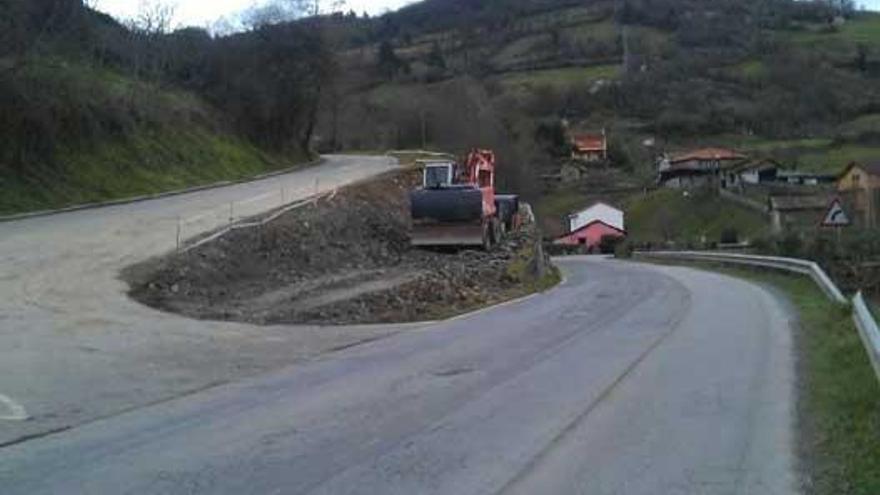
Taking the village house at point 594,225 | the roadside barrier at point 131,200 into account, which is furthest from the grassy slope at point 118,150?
the village house at point 594,225

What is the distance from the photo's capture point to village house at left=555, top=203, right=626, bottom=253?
10041 cm

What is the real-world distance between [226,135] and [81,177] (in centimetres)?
2005

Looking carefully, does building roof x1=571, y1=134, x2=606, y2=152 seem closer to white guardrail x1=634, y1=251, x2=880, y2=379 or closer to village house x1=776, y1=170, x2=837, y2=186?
village house x1=776, y1=170, x2=837, y2=186

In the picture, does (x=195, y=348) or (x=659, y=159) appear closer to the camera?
(x=195, y=348)

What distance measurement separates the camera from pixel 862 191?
69938mm

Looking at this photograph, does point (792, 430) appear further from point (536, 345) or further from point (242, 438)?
point (536, 345)

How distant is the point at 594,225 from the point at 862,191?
36578 mm

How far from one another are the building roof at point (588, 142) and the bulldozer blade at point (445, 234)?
9329cm

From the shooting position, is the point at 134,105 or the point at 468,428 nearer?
the point at 468,428

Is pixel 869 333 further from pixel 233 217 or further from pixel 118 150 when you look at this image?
pixel 118 150

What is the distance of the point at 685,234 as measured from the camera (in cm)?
9088

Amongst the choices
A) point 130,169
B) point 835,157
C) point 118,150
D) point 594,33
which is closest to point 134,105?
point 118,150

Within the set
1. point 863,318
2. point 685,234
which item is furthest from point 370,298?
point 685,234

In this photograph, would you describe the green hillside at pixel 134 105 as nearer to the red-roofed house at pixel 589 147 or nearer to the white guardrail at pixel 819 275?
the white guardrail at pixel 819 275
